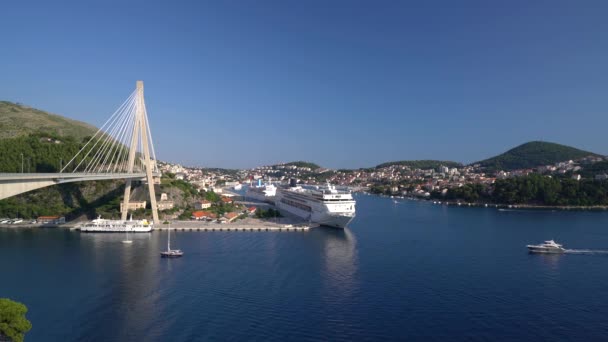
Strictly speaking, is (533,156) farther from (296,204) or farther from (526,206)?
(296,204)

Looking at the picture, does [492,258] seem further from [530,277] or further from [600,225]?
[600,225]

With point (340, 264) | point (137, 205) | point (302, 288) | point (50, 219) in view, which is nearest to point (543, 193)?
point (340, 264)

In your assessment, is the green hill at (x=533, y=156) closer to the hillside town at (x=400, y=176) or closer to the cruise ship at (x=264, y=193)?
the hillside town at (x=400, y=176)

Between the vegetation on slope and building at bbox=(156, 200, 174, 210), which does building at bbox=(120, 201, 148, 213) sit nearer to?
building at bbox=(156, 200, 174, 210)

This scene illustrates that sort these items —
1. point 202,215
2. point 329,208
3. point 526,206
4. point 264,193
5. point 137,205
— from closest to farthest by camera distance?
point 329,208, point 137,205, point 202,215, point 526,206, point 264,193

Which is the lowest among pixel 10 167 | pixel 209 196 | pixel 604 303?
pixel 604 303

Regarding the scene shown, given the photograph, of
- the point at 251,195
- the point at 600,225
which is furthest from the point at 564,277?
the point at 251,195

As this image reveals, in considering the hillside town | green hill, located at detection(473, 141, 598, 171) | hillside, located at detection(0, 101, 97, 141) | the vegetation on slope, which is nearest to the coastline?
the vegetation on slope
